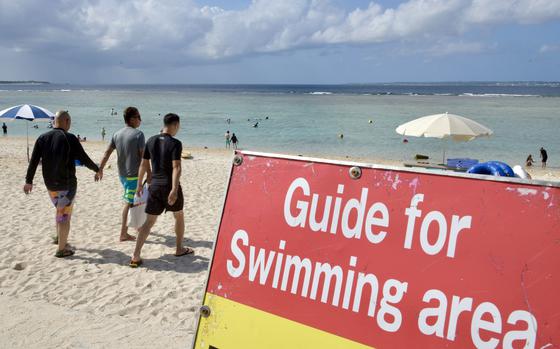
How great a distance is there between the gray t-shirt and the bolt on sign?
158 inches

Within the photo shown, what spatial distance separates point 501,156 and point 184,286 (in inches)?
1006

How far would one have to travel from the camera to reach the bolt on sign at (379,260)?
142 cm

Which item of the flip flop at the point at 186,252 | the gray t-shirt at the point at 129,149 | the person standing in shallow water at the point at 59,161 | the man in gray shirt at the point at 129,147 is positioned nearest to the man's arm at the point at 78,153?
the person standing in shallow water at the point at 59,161

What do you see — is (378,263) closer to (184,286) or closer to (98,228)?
(184,286)

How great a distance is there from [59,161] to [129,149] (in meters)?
0.83

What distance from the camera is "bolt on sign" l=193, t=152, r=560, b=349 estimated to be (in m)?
1.42

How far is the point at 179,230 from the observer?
5.59m

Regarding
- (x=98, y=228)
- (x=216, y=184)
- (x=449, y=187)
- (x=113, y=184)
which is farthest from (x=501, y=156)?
(x=449, y=187)

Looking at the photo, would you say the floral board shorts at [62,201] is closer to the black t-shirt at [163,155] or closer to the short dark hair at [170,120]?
the black t-shirt at [163,155]

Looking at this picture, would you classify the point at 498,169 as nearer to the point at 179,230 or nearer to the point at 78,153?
the point at 179,230

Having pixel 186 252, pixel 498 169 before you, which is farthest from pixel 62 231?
pixel 498 169

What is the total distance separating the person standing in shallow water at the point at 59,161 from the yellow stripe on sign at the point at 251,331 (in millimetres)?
3856

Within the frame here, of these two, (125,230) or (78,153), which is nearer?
(78,153)

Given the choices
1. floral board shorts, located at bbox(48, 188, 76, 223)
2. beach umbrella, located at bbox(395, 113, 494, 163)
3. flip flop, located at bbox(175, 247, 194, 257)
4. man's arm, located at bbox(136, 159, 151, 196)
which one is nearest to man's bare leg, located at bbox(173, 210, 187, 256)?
flip flop, located at bbox(175, 247, 194, 257)
